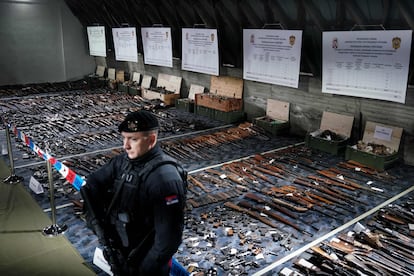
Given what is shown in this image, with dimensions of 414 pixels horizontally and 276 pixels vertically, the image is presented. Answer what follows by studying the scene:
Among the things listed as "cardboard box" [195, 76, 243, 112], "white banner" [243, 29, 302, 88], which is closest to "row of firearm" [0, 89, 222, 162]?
"cardboard box" [195, 76, 243, 112]

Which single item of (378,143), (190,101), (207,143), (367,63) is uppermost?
(367,63)

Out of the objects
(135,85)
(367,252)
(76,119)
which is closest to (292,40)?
(367,252)

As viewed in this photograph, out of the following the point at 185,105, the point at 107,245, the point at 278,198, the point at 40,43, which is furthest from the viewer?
the point at 40,43

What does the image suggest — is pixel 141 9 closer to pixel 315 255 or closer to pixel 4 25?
pixel 4 25

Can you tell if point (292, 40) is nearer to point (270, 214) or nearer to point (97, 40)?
point (270, 214)

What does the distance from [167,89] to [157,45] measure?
1.48 meters

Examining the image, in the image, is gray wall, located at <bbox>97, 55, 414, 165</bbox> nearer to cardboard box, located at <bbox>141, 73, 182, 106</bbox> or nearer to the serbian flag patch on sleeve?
cardboard box, located at <bbox>141, 73, 182, 106</bbox>

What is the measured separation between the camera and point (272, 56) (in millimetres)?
7691

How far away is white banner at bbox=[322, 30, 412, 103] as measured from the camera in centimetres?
577

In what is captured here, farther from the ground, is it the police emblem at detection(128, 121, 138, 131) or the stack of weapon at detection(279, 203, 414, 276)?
the police emblem at detection(128, 121, 138, 131)

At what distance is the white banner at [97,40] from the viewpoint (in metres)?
14.0

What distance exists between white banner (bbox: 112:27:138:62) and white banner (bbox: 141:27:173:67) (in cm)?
47

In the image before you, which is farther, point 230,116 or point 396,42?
point 230,116

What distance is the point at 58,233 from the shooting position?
14.3 feet
